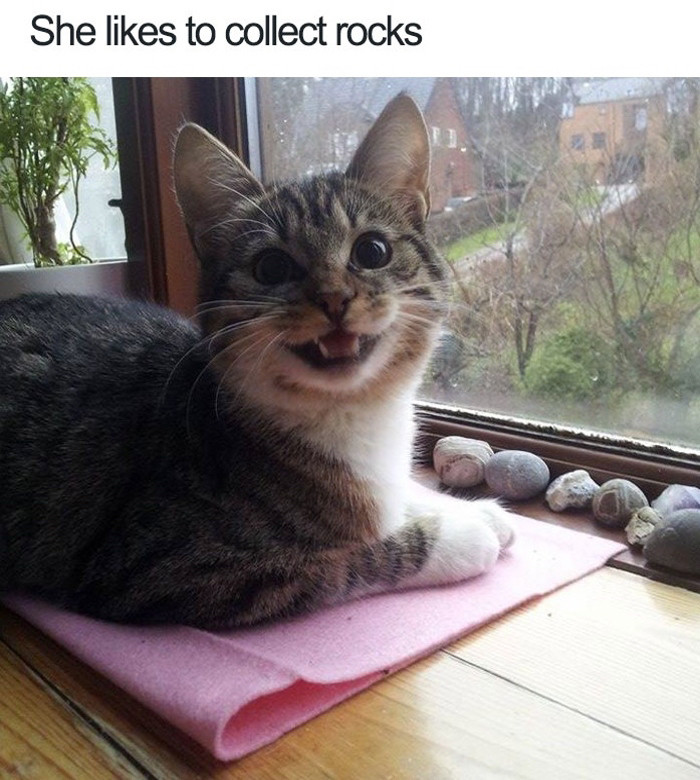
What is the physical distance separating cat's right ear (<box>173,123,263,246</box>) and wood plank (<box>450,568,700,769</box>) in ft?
2.32

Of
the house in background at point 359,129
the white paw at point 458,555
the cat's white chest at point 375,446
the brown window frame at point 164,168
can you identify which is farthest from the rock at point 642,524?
the house in background at point 359,129

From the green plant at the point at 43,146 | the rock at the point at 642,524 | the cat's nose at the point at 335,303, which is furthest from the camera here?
the green plant at the point at 43,146

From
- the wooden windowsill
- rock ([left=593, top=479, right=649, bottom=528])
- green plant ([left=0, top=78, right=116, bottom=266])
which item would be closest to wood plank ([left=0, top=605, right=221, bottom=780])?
the wooden windowsill

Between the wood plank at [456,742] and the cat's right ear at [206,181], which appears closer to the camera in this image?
the wood plank at [456,742]

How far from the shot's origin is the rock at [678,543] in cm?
119

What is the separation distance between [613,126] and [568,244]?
0.22m

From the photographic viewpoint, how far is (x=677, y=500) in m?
1.32

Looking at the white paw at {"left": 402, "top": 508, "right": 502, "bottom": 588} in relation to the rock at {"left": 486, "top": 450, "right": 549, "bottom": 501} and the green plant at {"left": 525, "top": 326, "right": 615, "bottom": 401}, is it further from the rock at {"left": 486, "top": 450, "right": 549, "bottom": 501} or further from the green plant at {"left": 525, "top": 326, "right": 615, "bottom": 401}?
the green plant at {"left": 525, "top": 326, "right": 615, "bottom": 401}

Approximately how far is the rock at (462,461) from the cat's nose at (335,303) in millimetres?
624

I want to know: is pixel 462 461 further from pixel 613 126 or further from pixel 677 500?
pixel 613 126

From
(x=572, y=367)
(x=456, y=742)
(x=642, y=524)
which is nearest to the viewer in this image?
(x=456, y=742)

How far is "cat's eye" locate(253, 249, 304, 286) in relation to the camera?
3.68ft

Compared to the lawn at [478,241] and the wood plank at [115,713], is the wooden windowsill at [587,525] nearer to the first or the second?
the lawn at [478,241]

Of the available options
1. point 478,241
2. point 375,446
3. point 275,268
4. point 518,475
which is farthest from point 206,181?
point 518,475
